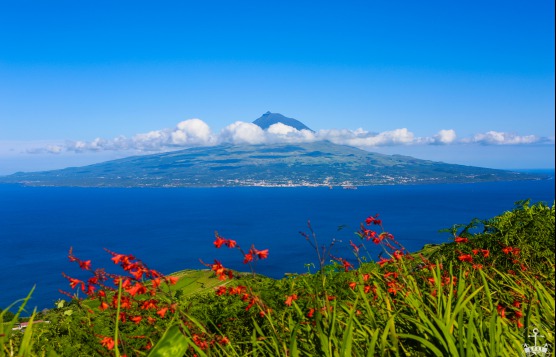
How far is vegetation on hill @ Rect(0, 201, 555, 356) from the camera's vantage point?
8.41 feet

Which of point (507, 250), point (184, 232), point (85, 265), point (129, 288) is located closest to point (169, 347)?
point (129, 288)

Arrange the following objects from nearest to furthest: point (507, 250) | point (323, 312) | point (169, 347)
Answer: point (169, 347) → point (323, 312) → point (507, 250)

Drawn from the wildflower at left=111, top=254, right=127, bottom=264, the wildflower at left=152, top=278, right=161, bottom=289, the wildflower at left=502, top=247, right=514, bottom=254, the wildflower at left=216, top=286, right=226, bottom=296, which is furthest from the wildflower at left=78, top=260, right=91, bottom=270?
the wildflower at left=502, top=247, right=514, bottom=254

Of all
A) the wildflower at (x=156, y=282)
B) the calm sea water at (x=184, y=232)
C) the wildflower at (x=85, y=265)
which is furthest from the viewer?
the calm sea water at (x=184, y=232)

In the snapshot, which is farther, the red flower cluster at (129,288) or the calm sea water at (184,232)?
the calm sea water at (184,232)

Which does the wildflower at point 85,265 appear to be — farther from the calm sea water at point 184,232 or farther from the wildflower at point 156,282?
the calm sea water at point 184,232

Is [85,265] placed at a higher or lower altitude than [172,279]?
higher

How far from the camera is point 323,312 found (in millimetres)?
3412

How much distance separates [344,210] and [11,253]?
361 ft

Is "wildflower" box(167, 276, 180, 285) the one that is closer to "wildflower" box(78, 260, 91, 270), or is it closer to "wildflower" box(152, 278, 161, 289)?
"wildflower" box(152, 278, 161, 289)

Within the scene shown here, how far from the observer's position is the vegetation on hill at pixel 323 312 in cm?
256

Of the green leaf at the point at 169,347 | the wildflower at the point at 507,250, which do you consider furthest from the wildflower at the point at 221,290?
the wildflower at the point at 507,250

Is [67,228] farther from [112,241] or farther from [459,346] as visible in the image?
[459,346]

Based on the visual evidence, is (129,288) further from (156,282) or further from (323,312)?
(323,312)
